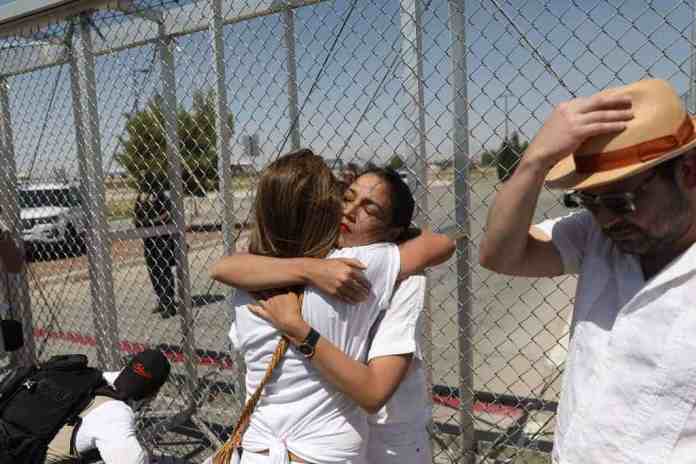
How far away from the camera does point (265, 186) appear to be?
1.72 metres

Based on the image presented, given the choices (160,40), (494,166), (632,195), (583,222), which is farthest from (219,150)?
(632,195)

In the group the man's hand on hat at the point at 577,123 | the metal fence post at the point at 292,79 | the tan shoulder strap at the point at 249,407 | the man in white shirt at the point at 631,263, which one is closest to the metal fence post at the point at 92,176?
the metal fence post at the point at 292,79

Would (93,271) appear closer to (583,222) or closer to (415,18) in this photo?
(415,18)

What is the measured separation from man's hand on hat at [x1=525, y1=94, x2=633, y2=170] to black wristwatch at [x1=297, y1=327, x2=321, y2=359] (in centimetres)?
72

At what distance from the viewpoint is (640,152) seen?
1233 mm

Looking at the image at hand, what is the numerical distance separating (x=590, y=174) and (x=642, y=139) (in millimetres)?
123

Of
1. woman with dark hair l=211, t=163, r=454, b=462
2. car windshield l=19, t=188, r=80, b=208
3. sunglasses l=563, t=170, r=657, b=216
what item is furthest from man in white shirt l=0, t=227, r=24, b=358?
sunglasses l=563, t=170, r=657, b=216

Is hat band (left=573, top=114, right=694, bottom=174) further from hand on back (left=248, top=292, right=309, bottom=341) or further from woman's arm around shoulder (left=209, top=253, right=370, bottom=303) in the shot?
hand on back (left=248, top=292, right=309, bottom=341)

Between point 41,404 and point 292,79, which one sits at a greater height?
point 292,79

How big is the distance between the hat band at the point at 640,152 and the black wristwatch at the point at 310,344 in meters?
0.79

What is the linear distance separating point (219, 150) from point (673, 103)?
211 centimetres

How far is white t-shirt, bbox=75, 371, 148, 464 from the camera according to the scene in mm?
2309

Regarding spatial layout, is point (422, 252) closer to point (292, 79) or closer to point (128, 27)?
point (292, 79)

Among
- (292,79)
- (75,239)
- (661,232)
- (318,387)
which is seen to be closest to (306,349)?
(318,387)
